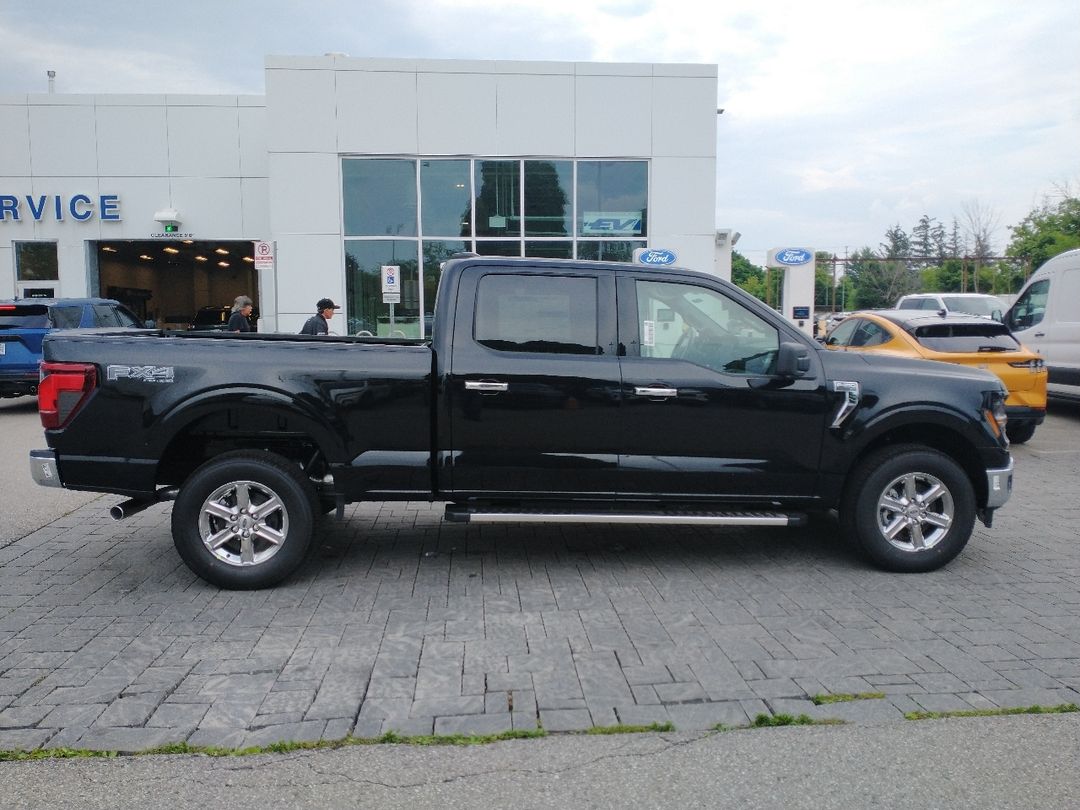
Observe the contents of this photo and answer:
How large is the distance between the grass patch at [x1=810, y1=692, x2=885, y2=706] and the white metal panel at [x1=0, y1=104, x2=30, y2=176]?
900 inches

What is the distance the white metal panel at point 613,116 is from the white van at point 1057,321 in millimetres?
8564

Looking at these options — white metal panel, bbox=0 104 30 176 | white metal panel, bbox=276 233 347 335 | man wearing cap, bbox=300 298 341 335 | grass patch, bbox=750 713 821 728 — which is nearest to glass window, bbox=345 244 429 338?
white metal panel, bbox=276 233 347 335

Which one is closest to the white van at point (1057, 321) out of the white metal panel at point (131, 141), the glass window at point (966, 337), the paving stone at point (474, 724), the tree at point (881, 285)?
the glass window at point (966, 337)

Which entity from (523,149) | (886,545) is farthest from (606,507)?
(523,149)

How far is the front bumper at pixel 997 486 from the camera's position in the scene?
562 cm

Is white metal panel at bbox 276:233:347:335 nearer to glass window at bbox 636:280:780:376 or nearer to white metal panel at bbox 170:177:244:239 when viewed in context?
white metal panel at bbox 170:177:244:239

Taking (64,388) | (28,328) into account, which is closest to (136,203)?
(28,328)

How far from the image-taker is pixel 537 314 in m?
5.54

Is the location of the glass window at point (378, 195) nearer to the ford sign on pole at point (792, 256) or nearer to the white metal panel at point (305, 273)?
the white metal panel at point (305, 273)

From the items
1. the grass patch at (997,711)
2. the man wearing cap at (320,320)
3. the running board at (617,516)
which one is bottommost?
the grass patch at (997,711)

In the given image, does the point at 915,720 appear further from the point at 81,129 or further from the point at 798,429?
the point at 81,129

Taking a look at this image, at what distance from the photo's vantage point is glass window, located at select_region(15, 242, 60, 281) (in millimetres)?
21359

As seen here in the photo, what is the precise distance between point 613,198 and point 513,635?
52.2ft

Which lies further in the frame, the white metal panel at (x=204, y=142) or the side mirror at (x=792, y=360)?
the white metal panel at (x=204, y=142)
